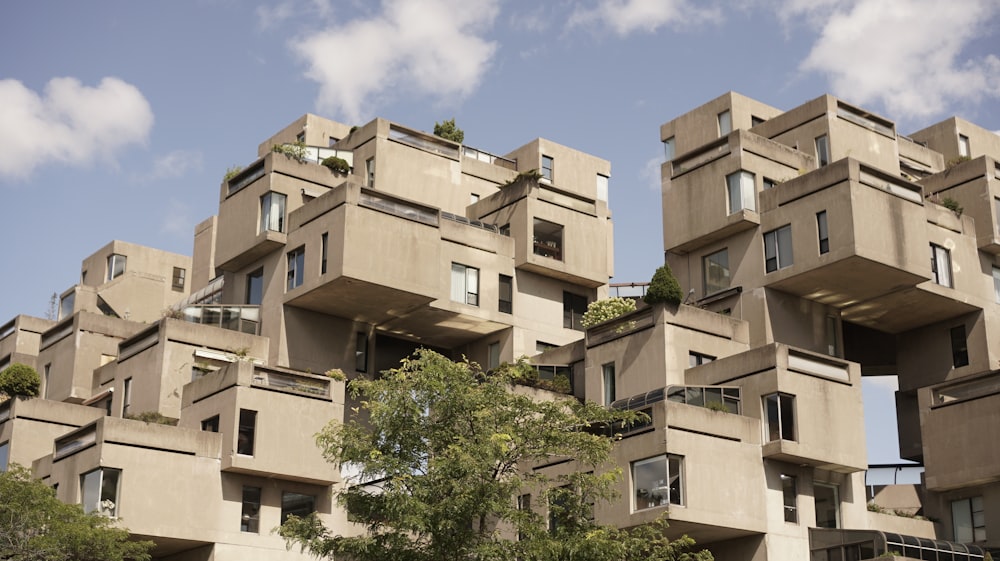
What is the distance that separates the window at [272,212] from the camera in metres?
59.6

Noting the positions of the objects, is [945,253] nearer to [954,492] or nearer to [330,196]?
[954,492]

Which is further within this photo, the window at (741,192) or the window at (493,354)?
the window at (493,354)

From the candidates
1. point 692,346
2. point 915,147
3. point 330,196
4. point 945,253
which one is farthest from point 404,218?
point 915,147

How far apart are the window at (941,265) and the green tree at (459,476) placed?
24.3 meters

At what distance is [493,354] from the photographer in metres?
61.6

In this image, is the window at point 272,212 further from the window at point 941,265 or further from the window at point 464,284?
the window at point 941,265

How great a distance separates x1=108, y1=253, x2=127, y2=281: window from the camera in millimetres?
83562

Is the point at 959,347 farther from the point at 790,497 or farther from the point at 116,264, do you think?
the point at 116,264

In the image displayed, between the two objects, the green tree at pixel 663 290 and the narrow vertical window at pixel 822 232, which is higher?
the narrow vertical window at pixel 822 232

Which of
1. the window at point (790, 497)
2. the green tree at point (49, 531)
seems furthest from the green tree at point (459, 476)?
the window at point (790, 497)

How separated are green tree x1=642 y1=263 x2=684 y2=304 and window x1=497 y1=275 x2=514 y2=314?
10.9 meters

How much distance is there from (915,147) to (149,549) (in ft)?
144

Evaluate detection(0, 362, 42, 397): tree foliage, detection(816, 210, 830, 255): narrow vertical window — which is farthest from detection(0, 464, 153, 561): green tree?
detection(816, 210, 830, 255): narrow vertical window

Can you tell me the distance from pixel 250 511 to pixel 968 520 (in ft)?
85.7
